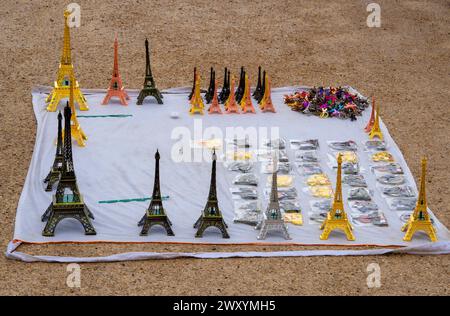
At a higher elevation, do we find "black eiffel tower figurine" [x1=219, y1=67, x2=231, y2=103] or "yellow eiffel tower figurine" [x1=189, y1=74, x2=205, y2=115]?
"black eiffel tower figurine" [x1=219, y1=67, x2=231, y2=103]

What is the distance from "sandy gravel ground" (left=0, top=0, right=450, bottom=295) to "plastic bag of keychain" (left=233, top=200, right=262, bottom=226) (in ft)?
3.99

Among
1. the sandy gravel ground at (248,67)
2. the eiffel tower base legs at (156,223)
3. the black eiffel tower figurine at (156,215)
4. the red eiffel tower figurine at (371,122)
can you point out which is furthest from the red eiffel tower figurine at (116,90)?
the eiffel tower base legs at (156,223)

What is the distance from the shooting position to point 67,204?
24906 mm

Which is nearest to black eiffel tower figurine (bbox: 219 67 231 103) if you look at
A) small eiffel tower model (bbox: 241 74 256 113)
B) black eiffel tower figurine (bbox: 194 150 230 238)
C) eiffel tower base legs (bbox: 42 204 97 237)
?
small eiffel tower model (bbox: 241 74 256 113)

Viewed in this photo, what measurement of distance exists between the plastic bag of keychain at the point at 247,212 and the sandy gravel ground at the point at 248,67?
1.21 m

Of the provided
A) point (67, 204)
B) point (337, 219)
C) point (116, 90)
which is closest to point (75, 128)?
point (116, 90)

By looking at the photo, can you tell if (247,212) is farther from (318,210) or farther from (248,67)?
(248,67)

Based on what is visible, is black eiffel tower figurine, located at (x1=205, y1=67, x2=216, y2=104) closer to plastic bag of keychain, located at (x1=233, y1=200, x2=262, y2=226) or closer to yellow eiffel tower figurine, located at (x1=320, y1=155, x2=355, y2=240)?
plastic bag of keychain, located at (x1=233, y1=200, x2=262, y2=226)

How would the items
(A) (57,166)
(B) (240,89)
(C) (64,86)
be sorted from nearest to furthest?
(A) (57,166) → (C) (64,86) → (B) (240,89)

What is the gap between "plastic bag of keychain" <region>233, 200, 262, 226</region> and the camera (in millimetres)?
25859

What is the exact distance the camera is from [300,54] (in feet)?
121

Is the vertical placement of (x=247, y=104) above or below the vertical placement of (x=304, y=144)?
above

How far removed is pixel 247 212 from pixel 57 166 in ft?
16.0

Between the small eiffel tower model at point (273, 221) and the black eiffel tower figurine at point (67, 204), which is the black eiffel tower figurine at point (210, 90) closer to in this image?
the black eiffel tower figurine at point (67, 204)
